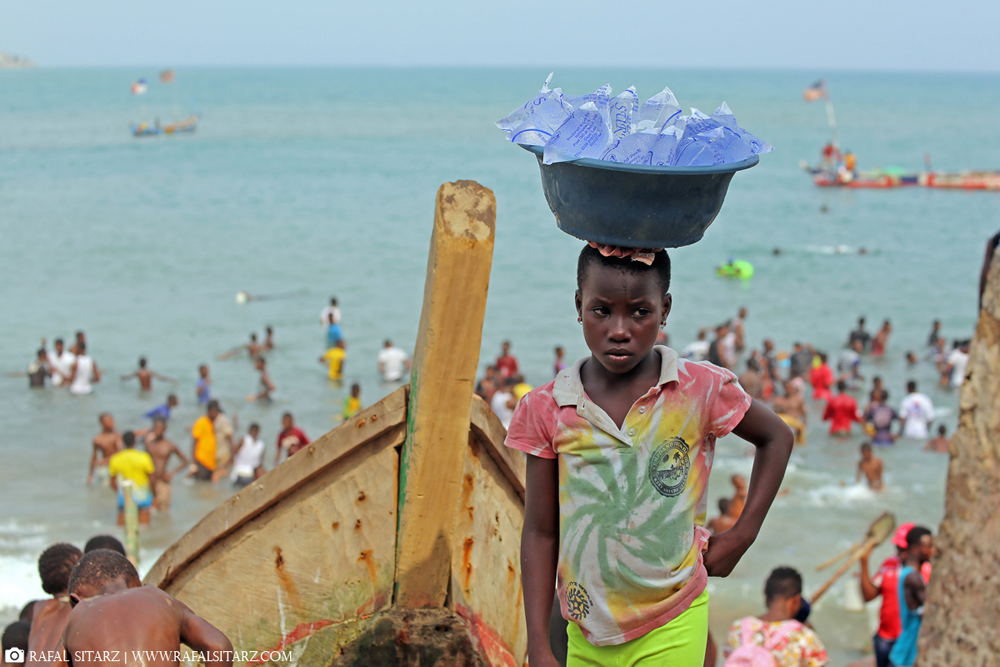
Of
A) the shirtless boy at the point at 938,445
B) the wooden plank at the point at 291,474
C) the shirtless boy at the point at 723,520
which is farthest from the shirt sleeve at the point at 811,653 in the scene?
the shirtless boy at the point at 938,445

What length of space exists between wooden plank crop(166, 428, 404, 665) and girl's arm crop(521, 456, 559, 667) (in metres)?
1.08

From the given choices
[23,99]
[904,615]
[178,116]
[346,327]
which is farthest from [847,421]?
[23,99]

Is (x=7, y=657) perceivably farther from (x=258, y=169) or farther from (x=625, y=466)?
(x=258, y=169)

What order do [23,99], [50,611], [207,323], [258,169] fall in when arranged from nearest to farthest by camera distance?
1. [50,611]
2. [207,323]
3. [258,169]
4. [23,99]

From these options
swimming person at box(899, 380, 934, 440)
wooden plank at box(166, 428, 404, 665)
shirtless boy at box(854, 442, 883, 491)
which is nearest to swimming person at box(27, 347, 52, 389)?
shirtless boy at box(854, 442, 883, 491)

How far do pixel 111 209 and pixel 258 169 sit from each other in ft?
64.2

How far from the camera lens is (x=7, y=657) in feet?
16.5

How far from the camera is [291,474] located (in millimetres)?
3609

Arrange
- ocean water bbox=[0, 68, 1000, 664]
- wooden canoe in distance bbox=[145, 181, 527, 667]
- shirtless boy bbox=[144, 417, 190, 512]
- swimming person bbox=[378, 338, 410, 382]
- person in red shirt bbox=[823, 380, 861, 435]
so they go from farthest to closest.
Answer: swimming person bbox=[378, 338, 410, 382] → person in red shirt bbox=[823, 380, 861, 435] → ocean water bbox=[0, 68, 1000, 664] → shirtless boy bbox=[144, 417, 190, 512] → wooden canoe in distance bbox=[145, 181, 527, 667]

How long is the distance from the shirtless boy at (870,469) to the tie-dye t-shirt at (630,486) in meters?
13.0

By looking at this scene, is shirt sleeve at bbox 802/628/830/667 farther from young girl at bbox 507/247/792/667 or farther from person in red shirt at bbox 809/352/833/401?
person in red shirt at bbox 809/352/833/401

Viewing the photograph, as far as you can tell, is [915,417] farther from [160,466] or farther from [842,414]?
[160,466]

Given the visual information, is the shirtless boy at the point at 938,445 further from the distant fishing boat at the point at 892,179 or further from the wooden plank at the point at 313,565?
the distant fishing boat at the point at 892,179

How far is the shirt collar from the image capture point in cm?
245
